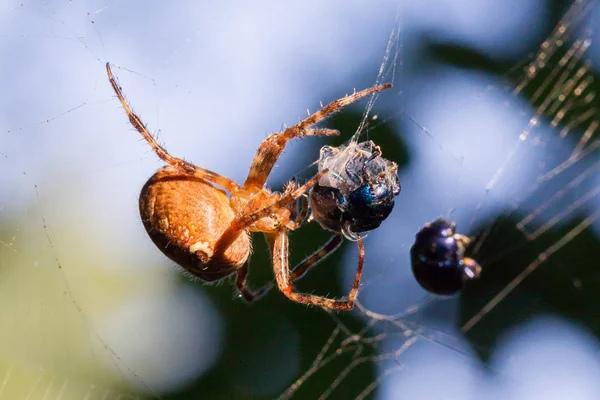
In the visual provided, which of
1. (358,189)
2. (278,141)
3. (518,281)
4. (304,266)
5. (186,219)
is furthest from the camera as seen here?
(518,281)

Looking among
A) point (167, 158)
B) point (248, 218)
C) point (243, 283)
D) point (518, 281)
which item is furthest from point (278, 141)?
point (518, 281)

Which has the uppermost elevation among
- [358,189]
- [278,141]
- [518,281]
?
[358,189]

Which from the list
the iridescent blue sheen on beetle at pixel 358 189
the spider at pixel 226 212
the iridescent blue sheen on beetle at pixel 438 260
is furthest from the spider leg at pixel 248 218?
the iridescent blue sheen on beetle at pixel 438 260

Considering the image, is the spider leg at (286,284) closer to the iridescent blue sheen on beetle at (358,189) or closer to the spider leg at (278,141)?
the spider leg at (278,141)

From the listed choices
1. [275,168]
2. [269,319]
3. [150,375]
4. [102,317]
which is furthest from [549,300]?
[275,168]

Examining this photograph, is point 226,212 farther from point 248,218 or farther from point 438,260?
point 438,260

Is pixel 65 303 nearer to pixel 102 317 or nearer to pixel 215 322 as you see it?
pixel 102 317
